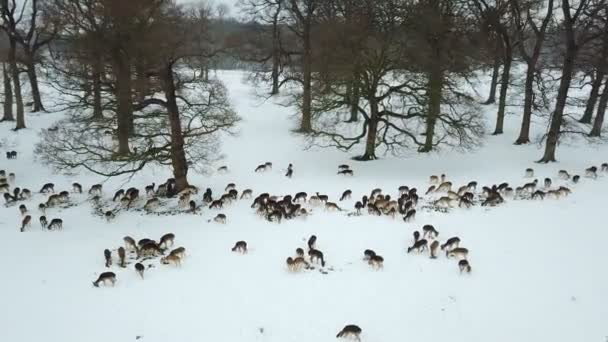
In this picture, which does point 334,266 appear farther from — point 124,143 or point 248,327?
point 124,143

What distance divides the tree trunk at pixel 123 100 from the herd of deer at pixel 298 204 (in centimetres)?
255

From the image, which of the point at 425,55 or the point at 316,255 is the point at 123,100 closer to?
the point at 316,255

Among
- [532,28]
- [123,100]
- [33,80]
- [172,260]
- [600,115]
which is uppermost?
[532,28]

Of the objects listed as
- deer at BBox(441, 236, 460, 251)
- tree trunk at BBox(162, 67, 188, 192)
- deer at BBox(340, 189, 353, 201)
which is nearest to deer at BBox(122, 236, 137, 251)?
tree trunk at BBox(162, 67, 188, 192)

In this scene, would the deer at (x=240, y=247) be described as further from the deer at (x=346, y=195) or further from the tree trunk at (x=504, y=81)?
the tree trunk at (x=504, y=81)

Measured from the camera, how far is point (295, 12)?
2886 cm

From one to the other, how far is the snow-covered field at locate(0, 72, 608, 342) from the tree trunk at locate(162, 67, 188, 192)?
249 centimetres

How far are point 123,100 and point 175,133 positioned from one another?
93.8 inches

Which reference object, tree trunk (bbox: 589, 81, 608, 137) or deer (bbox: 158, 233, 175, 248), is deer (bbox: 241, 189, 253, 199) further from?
tree trunk (bbox: 589, 81, 608, 137)

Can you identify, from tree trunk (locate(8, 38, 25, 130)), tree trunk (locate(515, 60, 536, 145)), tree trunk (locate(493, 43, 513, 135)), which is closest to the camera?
tree trunk (locate(515, 60, 536, 145))

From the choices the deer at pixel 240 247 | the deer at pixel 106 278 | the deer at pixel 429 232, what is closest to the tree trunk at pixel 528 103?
the deer at pixel 429 232

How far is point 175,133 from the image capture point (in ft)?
57.0

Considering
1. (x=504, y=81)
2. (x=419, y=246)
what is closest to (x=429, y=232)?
(x=419, y=246)

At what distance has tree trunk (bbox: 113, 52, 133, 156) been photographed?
15726mm
